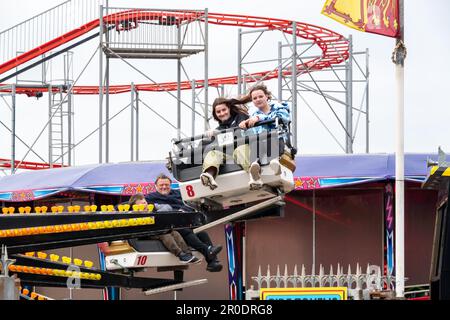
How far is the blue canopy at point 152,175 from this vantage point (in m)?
17.5

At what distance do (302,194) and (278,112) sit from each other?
7.75 m

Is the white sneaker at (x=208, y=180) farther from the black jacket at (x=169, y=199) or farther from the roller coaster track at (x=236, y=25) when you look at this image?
the roller coaster track at (x=236, y=25)

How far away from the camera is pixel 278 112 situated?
10.8 m

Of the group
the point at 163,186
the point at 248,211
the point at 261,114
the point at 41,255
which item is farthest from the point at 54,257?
the point at 163,186

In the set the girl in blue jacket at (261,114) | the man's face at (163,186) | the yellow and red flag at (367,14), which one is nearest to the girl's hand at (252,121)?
the girl in blue jacket at (261,114)

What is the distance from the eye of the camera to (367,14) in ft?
48.1

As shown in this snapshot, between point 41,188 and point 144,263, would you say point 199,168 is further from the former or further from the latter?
point 41,188

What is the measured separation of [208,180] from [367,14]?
522 cm

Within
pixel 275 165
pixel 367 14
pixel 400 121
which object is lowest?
pixel 275 165

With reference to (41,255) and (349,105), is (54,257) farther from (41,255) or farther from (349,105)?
(349,105)

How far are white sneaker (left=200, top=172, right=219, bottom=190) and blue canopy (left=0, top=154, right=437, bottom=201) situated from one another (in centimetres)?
732

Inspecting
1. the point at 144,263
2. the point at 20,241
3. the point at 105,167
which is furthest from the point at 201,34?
the point at 20,241

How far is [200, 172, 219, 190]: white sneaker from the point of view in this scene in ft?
33.9

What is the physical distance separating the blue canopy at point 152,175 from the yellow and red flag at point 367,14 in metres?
3.08
